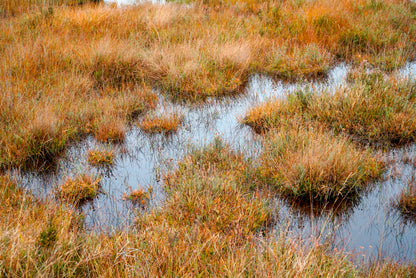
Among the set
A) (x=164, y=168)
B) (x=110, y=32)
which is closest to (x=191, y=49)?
(x=110, y=32)

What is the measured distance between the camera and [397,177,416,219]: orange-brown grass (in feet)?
11.5

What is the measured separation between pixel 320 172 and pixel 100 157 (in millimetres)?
2630

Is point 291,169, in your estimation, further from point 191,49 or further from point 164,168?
point 191,49

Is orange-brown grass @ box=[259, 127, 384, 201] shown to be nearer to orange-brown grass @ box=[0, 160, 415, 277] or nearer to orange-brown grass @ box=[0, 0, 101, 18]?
orange-brown grass @ box=[0, 160, 415, 277]

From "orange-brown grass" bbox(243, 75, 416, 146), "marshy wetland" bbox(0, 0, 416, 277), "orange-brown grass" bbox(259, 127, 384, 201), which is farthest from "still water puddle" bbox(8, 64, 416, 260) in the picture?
"orange-brown grass" bbox(243, 75, 416, 146)

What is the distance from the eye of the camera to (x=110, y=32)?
27.6 feet

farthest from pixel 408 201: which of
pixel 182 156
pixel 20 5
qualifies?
pixel 20 5

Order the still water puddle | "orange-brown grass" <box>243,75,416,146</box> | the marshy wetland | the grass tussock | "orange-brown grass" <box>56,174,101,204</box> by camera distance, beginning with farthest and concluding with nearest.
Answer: the grass tussock
"orange-brown grass" <box>243,75,416,146</box>
"orange-brown grass" <box>56,174,101,204</box>
the still water puddle
the marshy wetland

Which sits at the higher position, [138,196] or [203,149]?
[203,149]

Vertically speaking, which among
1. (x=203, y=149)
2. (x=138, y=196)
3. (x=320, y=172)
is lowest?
(x=138, y=196)

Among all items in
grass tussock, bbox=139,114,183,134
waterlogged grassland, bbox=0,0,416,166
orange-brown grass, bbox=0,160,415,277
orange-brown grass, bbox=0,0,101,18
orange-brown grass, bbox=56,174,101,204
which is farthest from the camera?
orange-brown grass, bbox=0,0,101,18

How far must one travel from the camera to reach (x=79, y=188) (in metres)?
3.80

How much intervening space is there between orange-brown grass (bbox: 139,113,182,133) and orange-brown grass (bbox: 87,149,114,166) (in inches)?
34.4

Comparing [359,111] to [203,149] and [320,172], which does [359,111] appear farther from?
[203,149]
